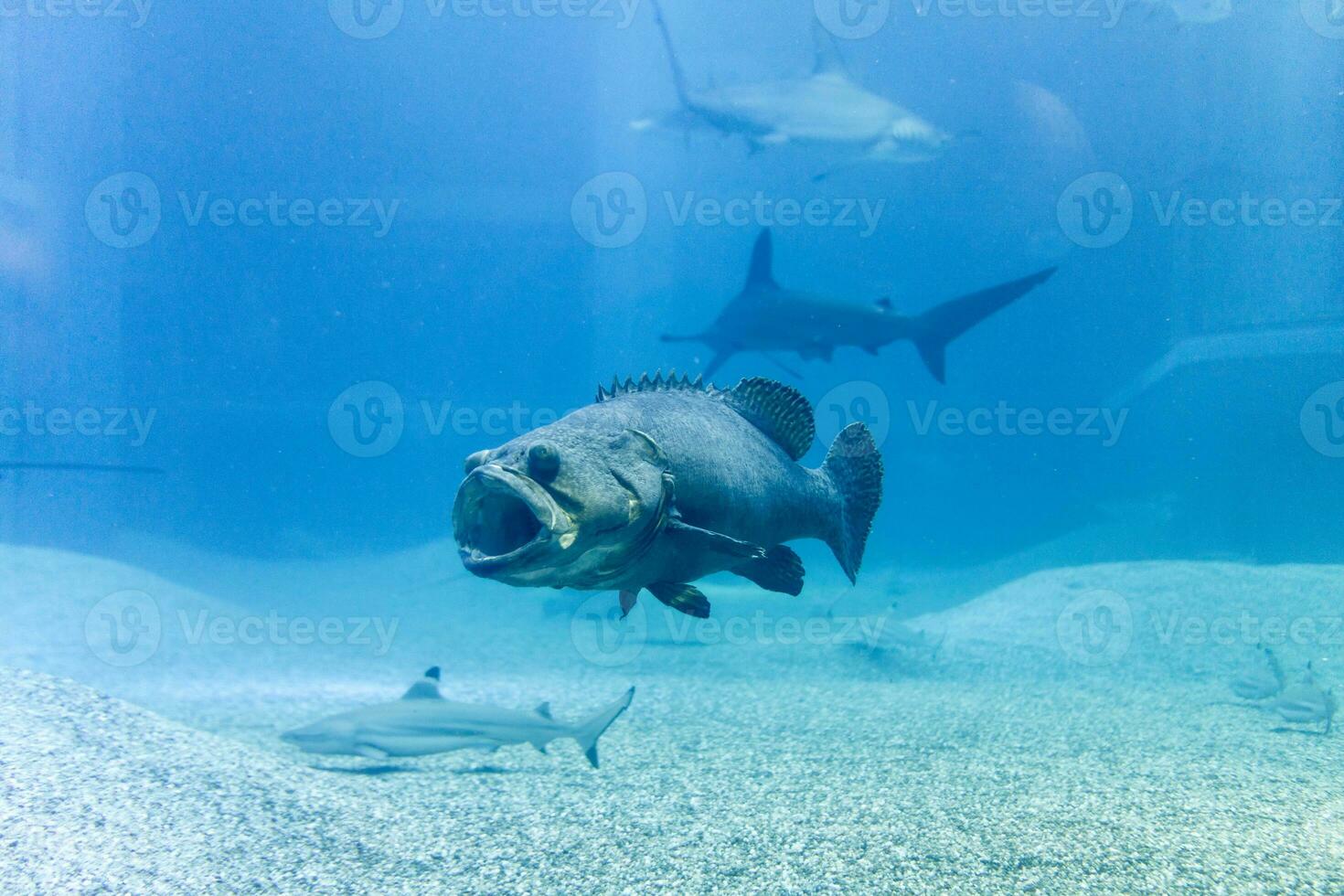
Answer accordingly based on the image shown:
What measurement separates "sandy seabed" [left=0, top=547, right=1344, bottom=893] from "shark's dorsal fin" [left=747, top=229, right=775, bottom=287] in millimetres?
4671

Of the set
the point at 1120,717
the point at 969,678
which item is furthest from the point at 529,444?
the point at 969,678

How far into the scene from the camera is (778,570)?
103 inches

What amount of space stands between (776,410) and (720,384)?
16.7 feet

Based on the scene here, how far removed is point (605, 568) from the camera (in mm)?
2141

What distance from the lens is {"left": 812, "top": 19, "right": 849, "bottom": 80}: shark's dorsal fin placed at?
12.2 meters

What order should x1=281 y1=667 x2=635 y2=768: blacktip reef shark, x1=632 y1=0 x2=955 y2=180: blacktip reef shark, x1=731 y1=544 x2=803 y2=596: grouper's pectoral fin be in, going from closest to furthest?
x1=731 y1=544 x2=803 y2=596: grouper's pectoral fin
x1=281 y1=667 x2=635 y2=768: blacktip reef shark
x1=632 y1=0 x2=955 y2=180: blacktip reef shark

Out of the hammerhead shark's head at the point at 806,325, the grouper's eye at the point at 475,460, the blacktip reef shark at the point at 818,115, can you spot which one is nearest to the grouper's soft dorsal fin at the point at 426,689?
the grouper's eye at the point at 475,460

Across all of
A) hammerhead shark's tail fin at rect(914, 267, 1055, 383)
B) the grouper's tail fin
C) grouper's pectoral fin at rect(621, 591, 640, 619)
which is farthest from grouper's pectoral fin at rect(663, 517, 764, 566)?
hammerhead shark's tail fin at rect(914, 267, 1055, 383)

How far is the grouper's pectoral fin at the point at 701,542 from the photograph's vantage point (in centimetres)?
223

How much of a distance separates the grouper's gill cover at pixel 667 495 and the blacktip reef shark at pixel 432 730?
254cm

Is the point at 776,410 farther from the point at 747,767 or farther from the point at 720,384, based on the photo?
the point at 720,384

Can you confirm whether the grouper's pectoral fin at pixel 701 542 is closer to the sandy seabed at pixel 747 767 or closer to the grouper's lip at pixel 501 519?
the grouper's lip at pixel 501 519

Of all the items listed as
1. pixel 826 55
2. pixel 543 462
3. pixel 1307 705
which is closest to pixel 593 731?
pixel 543 462

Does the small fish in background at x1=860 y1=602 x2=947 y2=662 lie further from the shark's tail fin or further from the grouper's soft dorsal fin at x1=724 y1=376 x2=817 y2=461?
the grouper's soft dorsal fin at x1=724 y1=376 x2=817 y2=461
